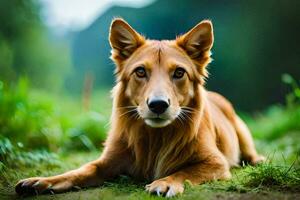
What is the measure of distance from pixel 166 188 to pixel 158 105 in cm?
66

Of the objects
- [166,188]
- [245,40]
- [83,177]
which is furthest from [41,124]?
[245,40]

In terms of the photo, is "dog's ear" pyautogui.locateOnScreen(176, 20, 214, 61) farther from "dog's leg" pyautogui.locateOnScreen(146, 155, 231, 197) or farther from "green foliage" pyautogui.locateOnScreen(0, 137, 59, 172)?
"green foliage" pyautogui.locateOnScreen(0, 137, 59, 172)

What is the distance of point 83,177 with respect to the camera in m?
→ 4.74

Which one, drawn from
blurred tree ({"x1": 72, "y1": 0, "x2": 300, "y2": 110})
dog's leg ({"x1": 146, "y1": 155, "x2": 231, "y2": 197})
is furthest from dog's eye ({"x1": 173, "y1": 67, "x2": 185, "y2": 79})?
blurred tree ({"x1": 72, "y1": 0, "x2": 300, "y2": 110})

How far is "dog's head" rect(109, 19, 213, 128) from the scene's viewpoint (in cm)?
453

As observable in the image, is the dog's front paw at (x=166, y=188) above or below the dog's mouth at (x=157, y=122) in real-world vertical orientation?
below

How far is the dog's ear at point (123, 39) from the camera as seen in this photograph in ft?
16.6

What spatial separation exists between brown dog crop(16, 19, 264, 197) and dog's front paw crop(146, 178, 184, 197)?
17 cm

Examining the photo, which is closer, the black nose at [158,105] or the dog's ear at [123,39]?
the black nose at [158,105]

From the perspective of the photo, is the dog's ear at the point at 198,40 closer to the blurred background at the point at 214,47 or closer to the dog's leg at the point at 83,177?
the dog's leg at the point at 83,177

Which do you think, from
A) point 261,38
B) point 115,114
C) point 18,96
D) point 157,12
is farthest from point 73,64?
point 115,114

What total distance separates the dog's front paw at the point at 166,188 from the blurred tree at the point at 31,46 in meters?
7.51

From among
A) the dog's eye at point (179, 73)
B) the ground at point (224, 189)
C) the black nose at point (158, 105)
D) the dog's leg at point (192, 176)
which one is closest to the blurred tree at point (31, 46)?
the dog's eye at point (179, 73)

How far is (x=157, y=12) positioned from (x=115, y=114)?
→ 28.6 ft
